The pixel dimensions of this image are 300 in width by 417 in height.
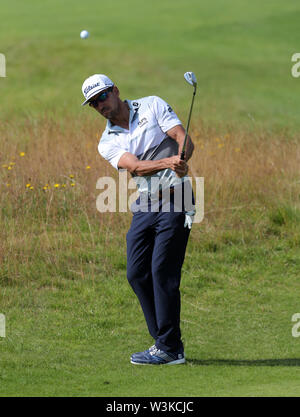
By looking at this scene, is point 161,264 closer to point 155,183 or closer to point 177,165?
point 155,183

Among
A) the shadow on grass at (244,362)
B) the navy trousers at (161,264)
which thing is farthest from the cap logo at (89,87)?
the shadow on grass at (244,362)

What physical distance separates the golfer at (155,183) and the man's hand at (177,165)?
75 millimetres

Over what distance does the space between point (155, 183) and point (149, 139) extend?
0.29 m

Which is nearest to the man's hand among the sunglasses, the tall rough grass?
the sunglasses

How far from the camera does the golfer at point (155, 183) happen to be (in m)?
6.17

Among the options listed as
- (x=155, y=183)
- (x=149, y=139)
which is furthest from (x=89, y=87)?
(x=155, y=183)

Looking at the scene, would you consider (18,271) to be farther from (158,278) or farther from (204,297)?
(158,278)

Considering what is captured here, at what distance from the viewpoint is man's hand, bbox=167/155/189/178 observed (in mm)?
5934

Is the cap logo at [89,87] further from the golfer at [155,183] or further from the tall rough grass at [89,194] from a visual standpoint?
the tall rough grass at [89,194]

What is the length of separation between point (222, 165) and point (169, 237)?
495 cm

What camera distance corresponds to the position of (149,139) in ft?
20.4

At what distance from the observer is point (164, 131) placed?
6.18 metres

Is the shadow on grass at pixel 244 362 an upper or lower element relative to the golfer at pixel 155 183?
lower

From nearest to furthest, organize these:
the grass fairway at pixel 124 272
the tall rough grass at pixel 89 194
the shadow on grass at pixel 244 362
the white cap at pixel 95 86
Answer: the white cap at pixel 95 86, the grass fairway at pixel 124 272, the shadow on grass at pixel 244 362, the tall rough grass at pixel 89 194
